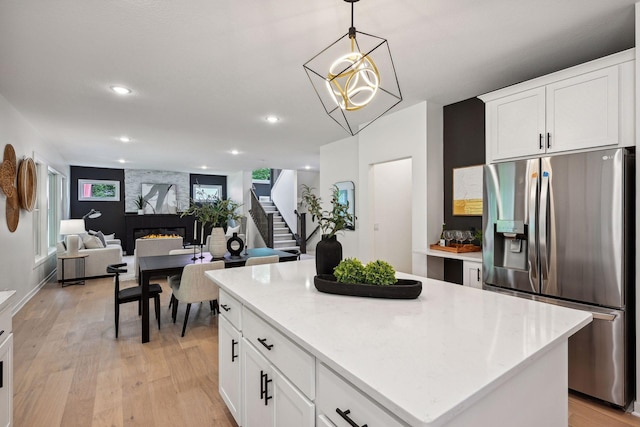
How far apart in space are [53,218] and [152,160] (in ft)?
7.65

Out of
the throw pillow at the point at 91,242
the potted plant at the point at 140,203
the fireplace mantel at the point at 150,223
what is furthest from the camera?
the potted plant at the point at 140,203

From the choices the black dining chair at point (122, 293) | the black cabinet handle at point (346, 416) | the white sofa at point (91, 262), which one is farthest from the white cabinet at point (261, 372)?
the white sofa at point (91, 262)

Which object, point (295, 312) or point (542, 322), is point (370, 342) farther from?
point (542, 322)

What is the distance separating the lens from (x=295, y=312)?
1.35 m

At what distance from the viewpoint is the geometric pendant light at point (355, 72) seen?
1.62m

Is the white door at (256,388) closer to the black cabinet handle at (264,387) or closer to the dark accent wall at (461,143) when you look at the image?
the black cabinet handle at (264,387)

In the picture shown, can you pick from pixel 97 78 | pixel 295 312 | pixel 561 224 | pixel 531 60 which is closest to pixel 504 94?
pixel 531 60

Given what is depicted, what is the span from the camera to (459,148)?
3650 millimetres

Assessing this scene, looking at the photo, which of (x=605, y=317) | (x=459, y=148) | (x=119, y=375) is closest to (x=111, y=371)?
(x=119, y=375)

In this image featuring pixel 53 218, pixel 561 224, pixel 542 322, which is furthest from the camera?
pixel 53 218

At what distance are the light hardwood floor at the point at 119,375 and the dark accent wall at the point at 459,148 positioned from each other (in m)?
1.71

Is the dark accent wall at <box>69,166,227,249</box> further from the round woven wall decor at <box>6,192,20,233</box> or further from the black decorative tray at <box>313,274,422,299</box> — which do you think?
the black decorative tray at <box>313,274,422,299</box>

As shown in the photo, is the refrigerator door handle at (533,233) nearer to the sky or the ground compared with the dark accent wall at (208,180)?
nearer to the ground

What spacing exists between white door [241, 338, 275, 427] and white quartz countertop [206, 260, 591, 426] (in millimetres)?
246
